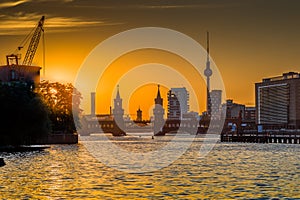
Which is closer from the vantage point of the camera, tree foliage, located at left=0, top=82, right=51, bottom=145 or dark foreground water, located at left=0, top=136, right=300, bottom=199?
dark foreground water, located at left=0, top=136, right=300, bottom=199

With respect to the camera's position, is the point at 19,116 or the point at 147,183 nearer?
the point at 147,183

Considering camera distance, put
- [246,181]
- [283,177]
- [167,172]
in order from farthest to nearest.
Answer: [167,172], [283,177], [246,181]

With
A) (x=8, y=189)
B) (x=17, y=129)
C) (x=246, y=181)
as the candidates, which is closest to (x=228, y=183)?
(x=246, y=181)

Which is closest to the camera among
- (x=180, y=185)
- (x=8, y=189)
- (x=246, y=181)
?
(x=8, y=189)

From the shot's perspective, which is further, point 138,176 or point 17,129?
point 17,129

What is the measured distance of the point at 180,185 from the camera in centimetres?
6331

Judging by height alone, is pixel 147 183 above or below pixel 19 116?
below

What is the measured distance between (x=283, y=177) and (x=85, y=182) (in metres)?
22.2

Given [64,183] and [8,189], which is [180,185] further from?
[8,189]

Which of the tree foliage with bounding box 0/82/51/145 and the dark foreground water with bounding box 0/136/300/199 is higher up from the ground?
the tree foliage with bounding box 0/82/51/145

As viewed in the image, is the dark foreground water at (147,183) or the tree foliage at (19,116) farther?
the tree foliage at (19,116)

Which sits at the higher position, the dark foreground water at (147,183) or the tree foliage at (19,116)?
the tree foliage at (19,116)

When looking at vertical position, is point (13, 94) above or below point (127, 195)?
above

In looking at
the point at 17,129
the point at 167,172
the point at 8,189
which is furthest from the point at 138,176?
the point at 17,129
